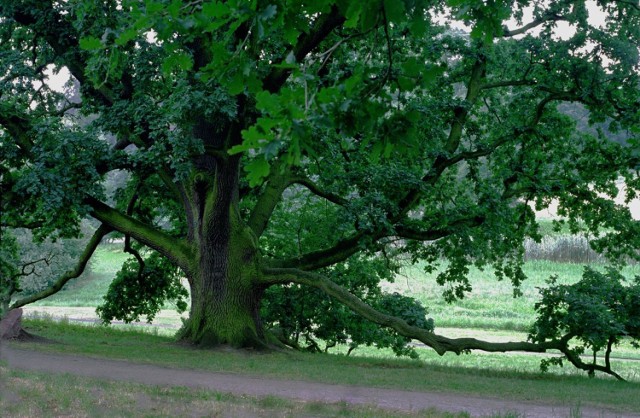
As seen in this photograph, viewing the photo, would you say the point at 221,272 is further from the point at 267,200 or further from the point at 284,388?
the point at 284,388

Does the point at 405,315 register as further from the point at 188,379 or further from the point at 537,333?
the point at 188,379

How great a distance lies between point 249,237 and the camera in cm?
1905

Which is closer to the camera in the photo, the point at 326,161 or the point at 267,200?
the point at 326,161

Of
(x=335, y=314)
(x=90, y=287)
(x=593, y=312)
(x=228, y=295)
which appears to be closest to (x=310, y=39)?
(x=228, y=295)

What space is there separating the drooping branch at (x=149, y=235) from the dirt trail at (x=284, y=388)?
5.18 meters

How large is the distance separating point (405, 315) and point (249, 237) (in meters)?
4.43

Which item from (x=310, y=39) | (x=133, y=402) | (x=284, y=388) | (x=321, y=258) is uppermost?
(x=310, y=39)

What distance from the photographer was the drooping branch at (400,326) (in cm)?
1775

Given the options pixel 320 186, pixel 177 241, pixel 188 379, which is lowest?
pixel 188 379

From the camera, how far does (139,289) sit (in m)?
24.0

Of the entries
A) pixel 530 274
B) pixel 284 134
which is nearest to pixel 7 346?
pixel 284 134

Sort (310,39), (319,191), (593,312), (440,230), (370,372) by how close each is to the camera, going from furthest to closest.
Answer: (319,191), (440,230), (593,312), (370,372), (310,39)

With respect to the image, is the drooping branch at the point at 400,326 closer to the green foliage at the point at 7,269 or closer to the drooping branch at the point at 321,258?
the drooping branch at the point at 321,258

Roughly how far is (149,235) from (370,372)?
708cm
